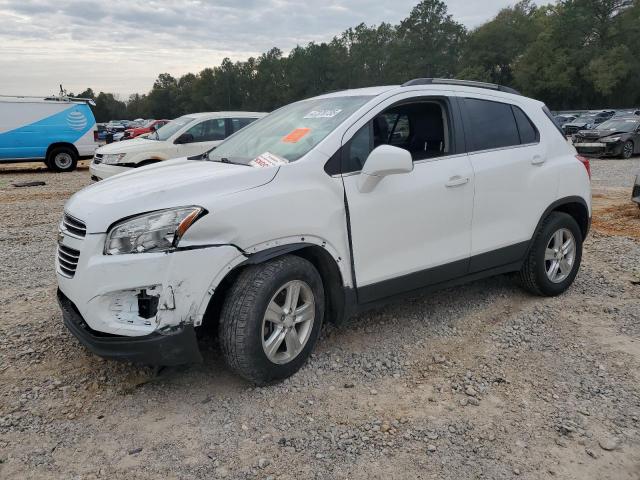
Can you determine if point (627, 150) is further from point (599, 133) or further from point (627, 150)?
point (599, 133)

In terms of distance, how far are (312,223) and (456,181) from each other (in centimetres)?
126

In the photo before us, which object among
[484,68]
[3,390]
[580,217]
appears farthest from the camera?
[484,68]

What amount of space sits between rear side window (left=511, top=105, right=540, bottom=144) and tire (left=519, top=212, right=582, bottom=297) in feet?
2.30

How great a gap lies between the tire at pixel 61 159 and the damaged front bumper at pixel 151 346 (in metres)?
14.3

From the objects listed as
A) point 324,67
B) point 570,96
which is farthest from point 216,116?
point 324,67

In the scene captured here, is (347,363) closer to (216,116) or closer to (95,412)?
(95,412)

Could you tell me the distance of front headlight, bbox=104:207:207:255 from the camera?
2705mm

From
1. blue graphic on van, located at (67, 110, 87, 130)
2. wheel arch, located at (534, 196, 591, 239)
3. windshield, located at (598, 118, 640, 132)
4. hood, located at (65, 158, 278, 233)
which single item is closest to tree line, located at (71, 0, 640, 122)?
windshield, located at (598, 118, 640, 132)

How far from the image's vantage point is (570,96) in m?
64.0

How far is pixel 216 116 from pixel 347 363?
8659mm

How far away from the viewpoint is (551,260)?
4.59 m

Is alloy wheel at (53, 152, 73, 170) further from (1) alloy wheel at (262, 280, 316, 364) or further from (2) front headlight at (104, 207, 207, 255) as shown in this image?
(1) alloy wheel at (262, 280, 316, 364)

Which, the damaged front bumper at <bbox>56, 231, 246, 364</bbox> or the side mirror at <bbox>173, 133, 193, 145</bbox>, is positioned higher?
the side mirror at <bbox>173, 133, 193, 145</bbox>

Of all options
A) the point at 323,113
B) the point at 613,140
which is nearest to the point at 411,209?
the point at 323,113
